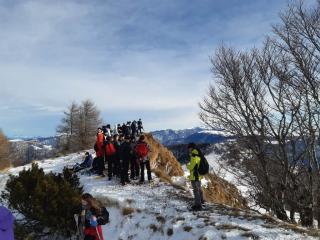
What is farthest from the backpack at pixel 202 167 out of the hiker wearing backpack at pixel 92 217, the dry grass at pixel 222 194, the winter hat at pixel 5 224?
the winter hat at pixel 5 224

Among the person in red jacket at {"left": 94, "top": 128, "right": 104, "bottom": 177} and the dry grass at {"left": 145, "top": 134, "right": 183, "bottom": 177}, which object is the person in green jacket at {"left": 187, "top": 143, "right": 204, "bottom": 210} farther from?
the dry grass at {"left": 145, "top": 134, "right": 183, "bottom": 177}

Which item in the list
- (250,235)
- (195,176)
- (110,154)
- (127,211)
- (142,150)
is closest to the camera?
(250,235)

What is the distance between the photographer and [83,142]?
54.2 meters

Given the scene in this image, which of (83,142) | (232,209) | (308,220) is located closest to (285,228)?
(232,209)

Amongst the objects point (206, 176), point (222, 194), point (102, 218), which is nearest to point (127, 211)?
point (102, 218)

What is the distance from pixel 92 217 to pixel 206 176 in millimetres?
17081

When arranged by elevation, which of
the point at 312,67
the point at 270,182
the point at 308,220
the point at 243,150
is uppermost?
the point at 312,67

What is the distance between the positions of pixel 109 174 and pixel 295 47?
9858 mm

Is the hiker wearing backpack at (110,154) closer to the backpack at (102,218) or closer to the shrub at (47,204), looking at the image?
the shrub at (47,204)

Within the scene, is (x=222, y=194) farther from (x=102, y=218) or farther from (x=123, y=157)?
(x=102, y=218)

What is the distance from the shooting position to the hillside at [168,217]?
39.0 ft

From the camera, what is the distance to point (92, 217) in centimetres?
923

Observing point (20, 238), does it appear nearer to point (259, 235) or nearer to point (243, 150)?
point (259, 235)

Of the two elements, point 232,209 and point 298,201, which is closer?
point 232,209
